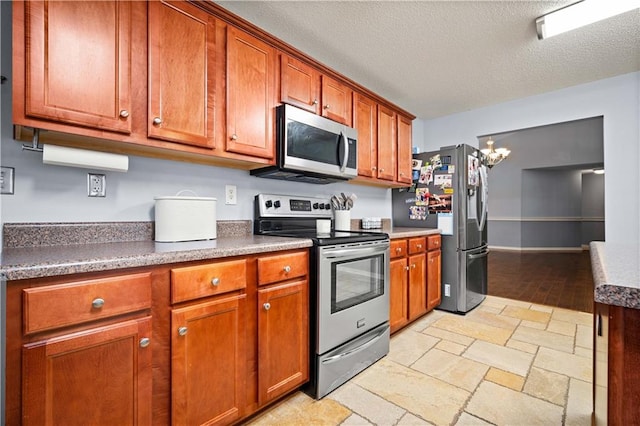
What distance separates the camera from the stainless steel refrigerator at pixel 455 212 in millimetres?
3094

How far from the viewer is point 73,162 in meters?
1.34

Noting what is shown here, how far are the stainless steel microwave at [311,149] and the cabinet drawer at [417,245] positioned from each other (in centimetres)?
84

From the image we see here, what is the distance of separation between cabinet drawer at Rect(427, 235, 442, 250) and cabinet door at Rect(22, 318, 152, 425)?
2552 mm

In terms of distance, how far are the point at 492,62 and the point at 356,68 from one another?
1212mm

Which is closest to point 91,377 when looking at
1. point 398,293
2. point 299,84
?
point 299,84

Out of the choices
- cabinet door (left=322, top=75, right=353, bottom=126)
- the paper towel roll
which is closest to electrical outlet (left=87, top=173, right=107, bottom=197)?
the paper towel roll

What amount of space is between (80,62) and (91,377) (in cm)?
123

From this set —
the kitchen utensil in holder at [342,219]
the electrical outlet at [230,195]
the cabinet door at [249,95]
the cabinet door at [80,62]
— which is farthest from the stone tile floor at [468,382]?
the cabinet door at [80,62]

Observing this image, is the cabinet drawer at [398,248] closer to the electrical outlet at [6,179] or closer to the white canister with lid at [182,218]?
the white canister with lid at [182,218]

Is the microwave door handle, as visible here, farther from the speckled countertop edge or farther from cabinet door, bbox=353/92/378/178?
the speckled countertop edge

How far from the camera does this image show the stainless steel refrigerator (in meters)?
3.09

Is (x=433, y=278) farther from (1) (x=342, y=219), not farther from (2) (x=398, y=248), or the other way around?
(1) (x=342, y=219)

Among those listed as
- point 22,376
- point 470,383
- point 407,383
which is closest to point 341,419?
point 407,383

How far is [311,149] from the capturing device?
7.03 feet
